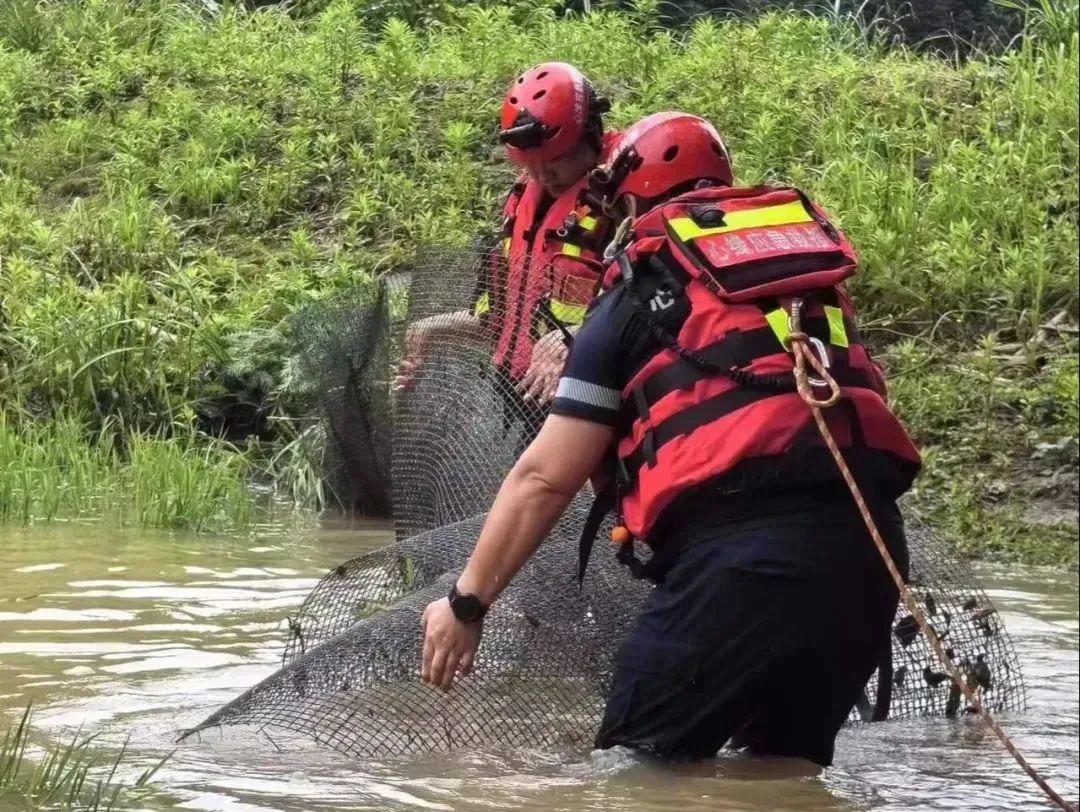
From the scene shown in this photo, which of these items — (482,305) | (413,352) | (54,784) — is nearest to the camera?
(54,784)

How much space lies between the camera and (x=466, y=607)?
3.85 m

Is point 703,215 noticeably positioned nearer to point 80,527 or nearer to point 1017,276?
point 80,527

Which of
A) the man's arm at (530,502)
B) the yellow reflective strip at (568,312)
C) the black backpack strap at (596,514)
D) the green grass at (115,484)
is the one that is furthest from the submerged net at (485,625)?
the green grass at (115,484)

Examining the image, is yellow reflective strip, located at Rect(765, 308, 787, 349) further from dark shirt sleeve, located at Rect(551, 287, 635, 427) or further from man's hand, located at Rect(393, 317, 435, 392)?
man's hand, located at Rect(393, 317, 435, 392)

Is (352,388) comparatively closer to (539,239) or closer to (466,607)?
(539,239)

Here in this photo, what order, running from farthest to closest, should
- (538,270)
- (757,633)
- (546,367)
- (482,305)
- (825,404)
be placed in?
(482,305) < (538,270) < (546,367) < (757,633) < (825,404)

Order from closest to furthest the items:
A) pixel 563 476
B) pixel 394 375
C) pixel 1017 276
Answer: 1. pixel 563 476
2. pixel 394 375
3. pixel 1017 276

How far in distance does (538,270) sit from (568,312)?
0.32m

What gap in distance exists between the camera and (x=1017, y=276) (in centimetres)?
974

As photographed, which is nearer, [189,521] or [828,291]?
[828,291]

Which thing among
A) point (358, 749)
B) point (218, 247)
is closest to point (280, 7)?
point (218, 247)

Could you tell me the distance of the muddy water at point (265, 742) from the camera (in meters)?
4.08

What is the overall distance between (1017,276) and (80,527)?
4.87 meters

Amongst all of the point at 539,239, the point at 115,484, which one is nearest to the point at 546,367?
the point at 539,239
